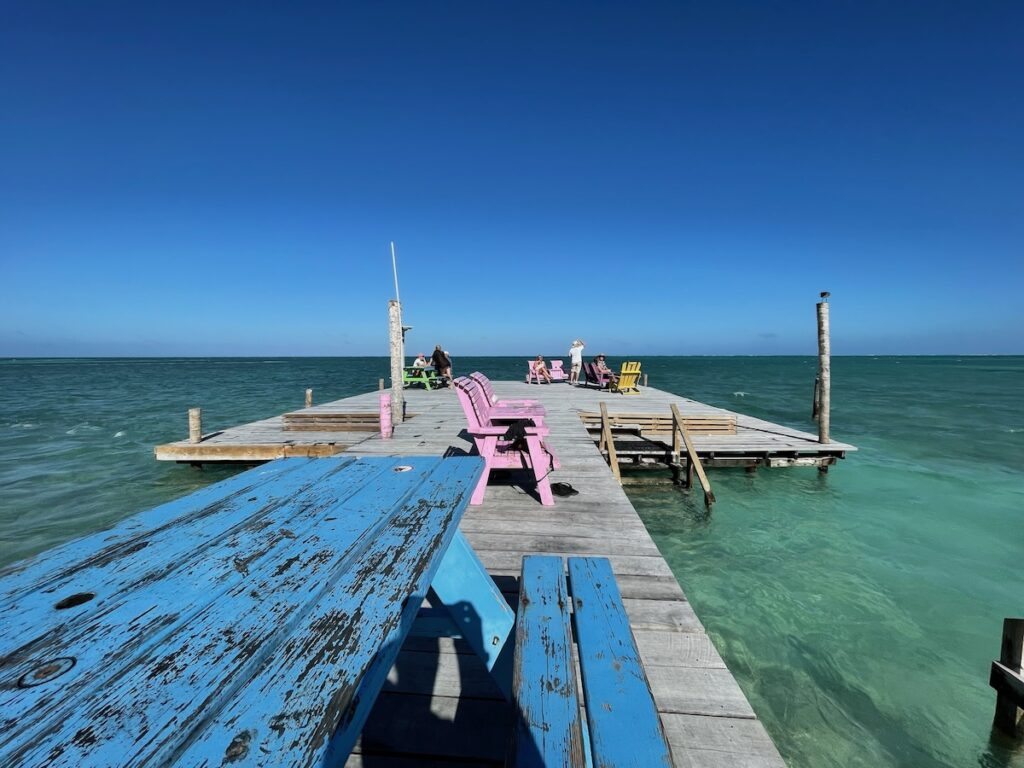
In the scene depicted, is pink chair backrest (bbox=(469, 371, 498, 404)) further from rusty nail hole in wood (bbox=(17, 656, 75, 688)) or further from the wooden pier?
rusty nail hole in wood (bbox=(17, 656, 75, 688))

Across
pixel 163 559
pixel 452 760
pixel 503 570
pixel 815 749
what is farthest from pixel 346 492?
pixel 815 749

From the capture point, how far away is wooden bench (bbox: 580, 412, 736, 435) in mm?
9945

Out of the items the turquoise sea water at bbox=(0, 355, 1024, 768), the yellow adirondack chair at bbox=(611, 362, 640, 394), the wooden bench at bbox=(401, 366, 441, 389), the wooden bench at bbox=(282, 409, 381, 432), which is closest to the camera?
the turquoise sea water at bbox=(0, 355, 1024, 768)

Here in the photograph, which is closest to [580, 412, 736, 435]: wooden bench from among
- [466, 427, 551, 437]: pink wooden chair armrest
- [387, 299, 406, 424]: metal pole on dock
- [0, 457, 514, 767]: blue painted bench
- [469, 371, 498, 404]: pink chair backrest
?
[469, 371, 498, 404]: pink chair backrest

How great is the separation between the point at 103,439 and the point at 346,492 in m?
15.7

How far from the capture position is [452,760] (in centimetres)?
185

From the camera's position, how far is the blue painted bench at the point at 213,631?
67 centimetres

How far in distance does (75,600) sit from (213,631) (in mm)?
354

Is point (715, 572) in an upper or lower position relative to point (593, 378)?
lower

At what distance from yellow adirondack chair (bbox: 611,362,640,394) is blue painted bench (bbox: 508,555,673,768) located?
14.3 m

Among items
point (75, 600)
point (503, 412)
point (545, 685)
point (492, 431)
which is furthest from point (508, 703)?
point (503, 412)

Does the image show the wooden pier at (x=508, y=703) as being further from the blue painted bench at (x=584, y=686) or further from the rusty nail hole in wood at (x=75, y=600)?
the rusty nail hole in wood at (x=75, y=600)

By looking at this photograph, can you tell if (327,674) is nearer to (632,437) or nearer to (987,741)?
(987,741)

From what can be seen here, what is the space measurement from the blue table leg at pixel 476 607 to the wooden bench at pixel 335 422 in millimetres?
7734
